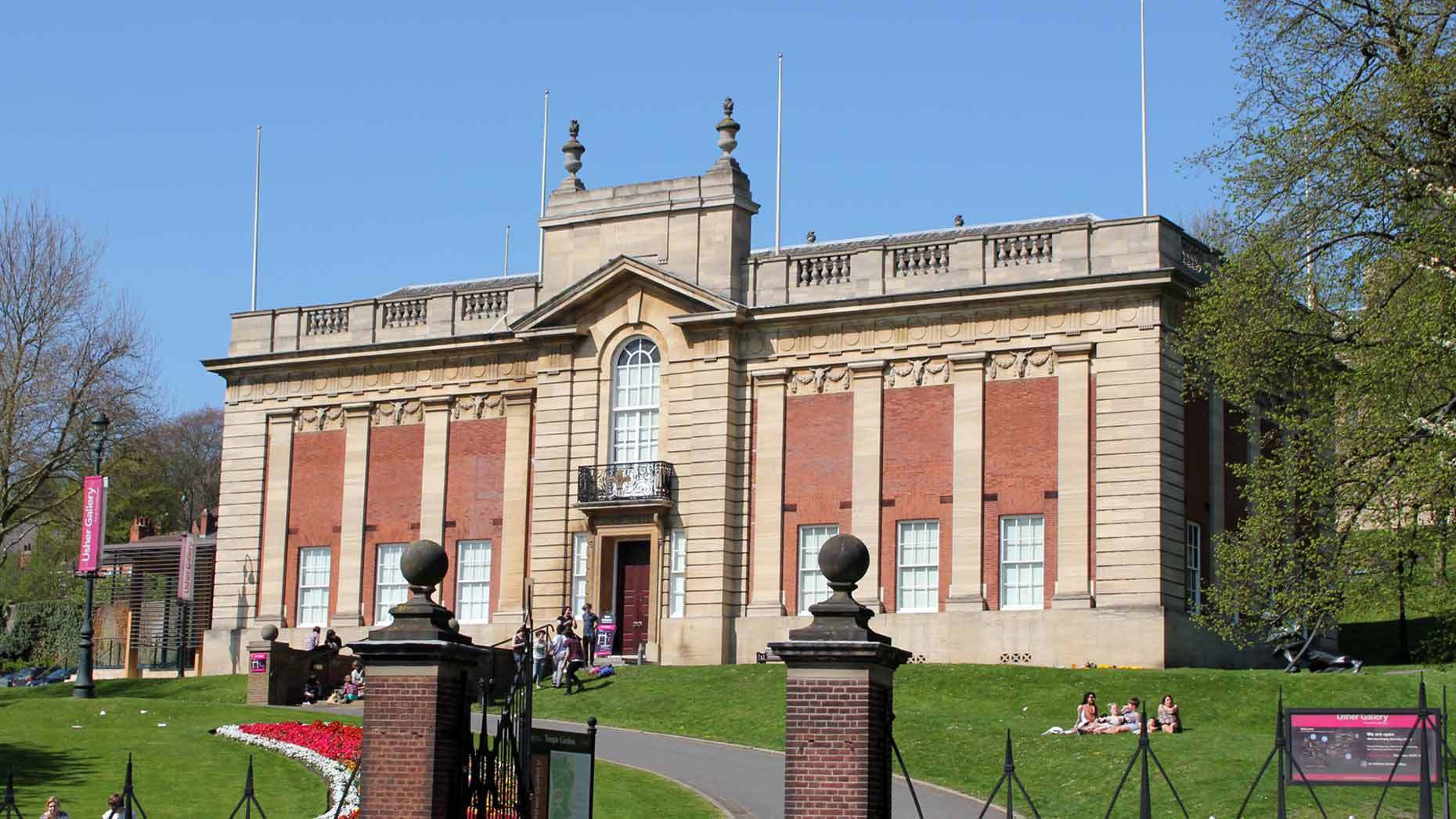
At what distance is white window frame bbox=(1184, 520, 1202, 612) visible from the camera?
40375mm

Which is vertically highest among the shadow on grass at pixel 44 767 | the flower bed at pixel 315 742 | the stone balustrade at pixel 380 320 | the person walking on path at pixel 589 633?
the stone balustrade at pixel 380 320

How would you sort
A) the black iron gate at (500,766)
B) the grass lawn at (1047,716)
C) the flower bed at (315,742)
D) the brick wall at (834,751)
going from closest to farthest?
1. the brick wall at (834,751)
2. the black iron gate at (500,766)
3. the grass lawn at (1047,716)
4. the flower bed at (315,742)

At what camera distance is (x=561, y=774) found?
1948cm

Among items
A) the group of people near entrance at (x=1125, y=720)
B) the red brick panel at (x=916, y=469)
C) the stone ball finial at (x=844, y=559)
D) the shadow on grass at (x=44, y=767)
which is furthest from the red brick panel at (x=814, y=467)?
the stone ball finial at (x=844, y=559)

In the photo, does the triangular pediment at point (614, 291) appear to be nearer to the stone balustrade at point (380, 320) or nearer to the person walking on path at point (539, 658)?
the stone balustrade at point (380, 320)

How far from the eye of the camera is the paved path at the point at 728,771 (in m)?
26.1

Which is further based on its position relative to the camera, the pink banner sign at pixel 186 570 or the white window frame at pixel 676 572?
the pink banner sign at pixel 186 570

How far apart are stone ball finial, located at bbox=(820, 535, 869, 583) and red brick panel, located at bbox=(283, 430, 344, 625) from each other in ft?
104

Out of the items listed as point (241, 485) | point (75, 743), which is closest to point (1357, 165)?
point (75, 743)

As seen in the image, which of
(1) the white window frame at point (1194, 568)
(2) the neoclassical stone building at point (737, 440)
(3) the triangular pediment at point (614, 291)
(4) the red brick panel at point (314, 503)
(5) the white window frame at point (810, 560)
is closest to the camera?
(2) the neoclassical stone building at point (737, 440)

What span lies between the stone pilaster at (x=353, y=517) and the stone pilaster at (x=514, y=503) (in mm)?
3625

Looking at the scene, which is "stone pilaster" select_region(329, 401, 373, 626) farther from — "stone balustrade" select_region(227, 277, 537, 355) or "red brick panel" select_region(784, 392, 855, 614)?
"red brick panel" select_region(784, 392, 855, 614)

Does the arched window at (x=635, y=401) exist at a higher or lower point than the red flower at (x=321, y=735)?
higher

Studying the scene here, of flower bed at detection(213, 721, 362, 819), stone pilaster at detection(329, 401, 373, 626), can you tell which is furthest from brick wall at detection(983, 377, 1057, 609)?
stone pilaster at detection(329, 401, 373, 626)
